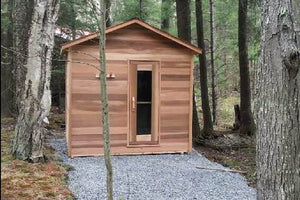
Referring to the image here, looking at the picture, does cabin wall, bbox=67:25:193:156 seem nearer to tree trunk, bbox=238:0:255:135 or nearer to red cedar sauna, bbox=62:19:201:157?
red cedar sauna, bbox=62:19:201:157

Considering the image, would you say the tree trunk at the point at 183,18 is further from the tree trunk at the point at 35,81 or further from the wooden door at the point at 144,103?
the tree trunk at the point at 35,81

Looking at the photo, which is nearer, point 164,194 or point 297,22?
point 297,22

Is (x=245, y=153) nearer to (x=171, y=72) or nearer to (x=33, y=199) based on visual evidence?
(x=171, y=72)

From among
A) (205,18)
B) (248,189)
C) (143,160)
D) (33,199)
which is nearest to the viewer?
(33,199)

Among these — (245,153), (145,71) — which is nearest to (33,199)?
(145,71)

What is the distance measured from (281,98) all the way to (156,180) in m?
3.38

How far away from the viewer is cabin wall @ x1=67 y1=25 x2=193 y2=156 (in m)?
7.52

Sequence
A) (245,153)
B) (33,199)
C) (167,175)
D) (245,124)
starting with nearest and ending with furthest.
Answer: (33,199) → (167,175) → (245,153) → (245,124)

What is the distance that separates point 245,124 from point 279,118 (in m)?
7.66

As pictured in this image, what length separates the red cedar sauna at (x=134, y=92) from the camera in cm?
754

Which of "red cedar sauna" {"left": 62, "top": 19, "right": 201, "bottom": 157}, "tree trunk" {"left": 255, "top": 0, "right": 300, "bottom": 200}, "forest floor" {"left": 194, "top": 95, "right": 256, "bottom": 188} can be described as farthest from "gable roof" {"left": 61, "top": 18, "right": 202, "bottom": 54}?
"tree trunk" {"left": 255, "top": 0, "right": 300, "bottom": 200}

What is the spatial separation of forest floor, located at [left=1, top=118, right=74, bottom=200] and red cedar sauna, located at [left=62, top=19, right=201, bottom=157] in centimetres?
135

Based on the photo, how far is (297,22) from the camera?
3.12 m

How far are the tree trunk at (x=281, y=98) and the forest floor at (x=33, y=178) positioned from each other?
2846mm
